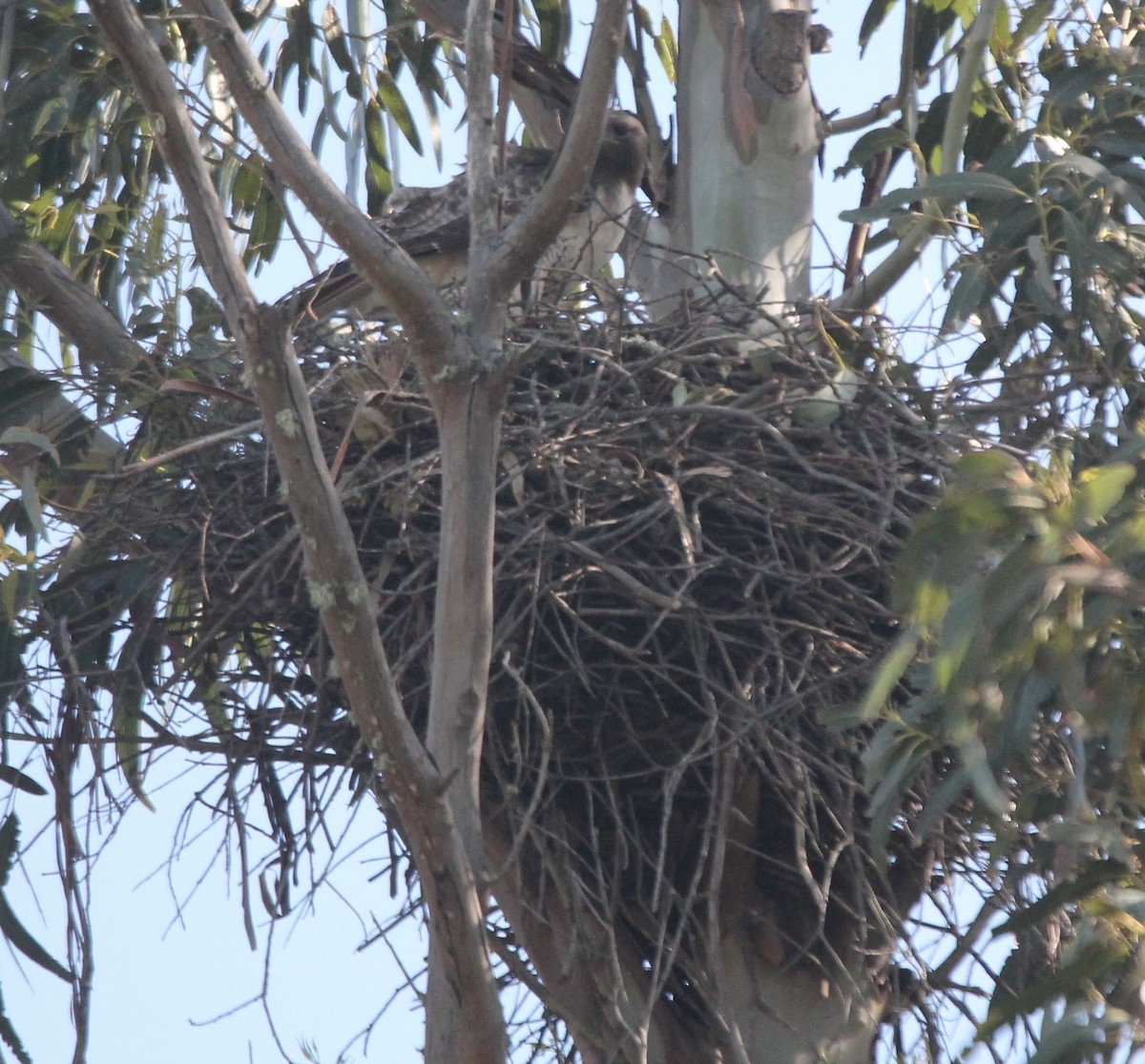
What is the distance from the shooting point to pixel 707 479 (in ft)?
10.7

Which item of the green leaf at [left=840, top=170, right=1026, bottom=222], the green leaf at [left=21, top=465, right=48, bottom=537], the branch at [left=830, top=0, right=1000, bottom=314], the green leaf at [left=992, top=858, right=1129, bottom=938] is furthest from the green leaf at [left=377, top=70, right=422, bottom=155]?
the green leaf at [left=992, top=858, right=1129, bottom=938]

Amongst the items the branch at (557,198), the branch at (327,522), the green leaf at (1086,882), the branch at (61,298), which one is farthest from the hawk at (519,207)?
the green leaf at (1086,882)

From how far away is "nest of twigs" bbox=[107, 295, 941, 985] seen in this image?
122 inches

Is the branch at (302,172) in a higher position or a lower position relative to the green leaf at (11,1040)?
higher

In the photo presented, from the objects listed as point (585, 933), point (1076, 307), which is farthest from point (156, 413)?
point (1076, 307)

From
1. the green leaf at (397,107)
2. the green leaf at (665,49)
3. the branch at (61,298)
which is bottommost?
the branch at (61,298)

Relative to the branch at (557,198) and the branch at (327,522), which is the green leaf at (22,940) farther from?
the branch at (557,198)

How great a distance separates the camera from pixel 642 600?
308cm

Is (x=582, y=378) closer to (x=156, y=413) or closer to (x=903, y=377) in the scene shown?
(x=903, y=377)

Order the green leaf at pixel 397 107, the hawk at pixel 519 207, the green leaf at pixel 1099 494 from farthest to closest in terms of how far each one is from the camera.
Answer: the green leaf at pixel 397 107, the hawk at pixel 519 207, the green leaf at pixel 1099 494

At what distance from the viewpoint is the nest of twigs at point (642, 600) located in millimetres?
3100

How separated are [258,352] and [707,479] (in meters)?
1.31

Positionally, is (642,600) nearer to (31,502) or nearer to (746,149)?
(31,502)

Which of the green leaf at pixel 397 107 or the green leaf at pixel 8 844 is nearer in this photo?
the green leaf at pixel 8 844
